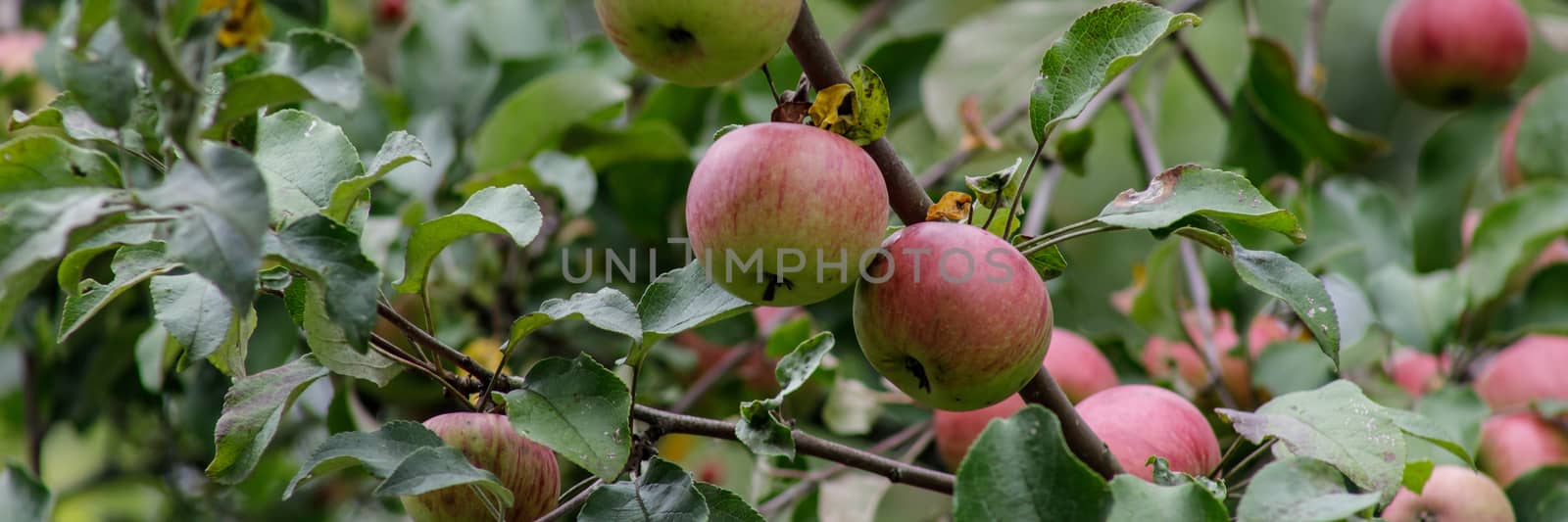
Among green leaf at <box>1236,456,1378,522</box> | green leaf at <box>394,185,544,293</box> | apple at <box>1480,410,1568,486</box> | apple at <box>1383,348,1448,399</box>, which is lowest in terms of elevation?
apple at <box>1383,348,1448,399</box>

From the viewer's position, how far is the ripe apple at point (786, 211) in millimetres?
Result: 574

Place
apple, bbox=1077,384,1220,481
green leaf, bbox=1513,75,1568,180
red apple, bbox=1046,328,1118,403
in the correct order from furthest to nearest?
green leaf, bbox=1513,75,1568,180 < red apple, bbox=1046,328,1118,403 < apple, bbox=1077,384,1220,481

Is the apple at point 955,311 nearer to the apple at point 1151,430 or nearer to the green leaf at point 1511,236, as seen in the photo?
the apple at point 1151,430

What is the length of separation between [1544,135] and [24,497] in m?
1.42

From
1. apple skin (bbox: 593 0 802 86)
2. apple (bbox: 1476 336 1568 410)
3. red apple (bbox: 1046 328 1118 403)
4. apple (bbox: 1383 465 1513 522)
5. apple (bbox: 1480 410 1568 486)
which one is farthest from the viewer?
apple (bbox: 1476 336 1568 410)

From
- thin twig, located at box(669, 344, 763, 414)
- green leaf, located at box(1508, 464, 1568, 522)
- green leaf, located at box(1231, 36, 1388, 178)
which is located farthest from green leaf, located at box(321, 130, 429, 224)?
green leaf, located at box(1231, 36, 1388, 178)

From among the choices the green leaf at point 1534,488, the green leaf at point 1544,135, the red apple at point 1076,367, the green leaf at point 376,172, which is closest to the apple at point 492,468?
the green leaf at point 376,172

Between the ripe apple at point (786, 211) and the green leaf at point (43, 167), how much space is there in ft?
0.84

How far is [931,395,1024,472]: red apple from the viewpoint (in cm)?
89

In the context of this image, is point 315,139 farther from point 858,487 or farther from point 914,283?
point 858,487

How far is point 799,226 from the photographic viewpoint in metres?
0.58

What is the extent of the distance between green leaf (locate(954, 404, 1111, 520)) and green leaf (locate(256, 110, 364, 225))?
0.33 m

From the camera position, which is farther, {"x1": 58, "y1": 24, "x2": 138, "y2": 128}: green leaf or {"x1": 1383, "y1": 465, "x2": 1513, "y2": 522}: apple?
{"x1": 1383, "y1": 465, "x2": 1513, "y2": 522}: apple

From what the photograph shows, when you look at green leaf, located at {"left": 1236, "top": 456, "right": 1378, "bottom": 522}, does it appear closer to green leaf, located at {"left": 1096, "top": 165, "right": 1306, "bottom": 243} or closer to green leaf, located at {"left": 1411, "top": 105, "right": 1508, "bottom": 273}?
green leaf, located at {"left": 1096, "top": 165, "right": 1306, "bottom": 243}
